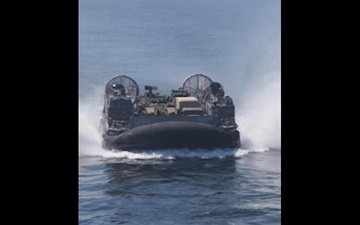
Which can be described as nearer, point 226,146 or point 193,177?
point 226,146

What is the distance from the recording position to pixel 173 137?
14.4 m

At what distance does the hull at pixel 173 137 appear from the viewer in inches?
551

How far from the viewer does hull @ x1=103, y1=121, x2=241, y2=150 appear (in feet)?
46.0
